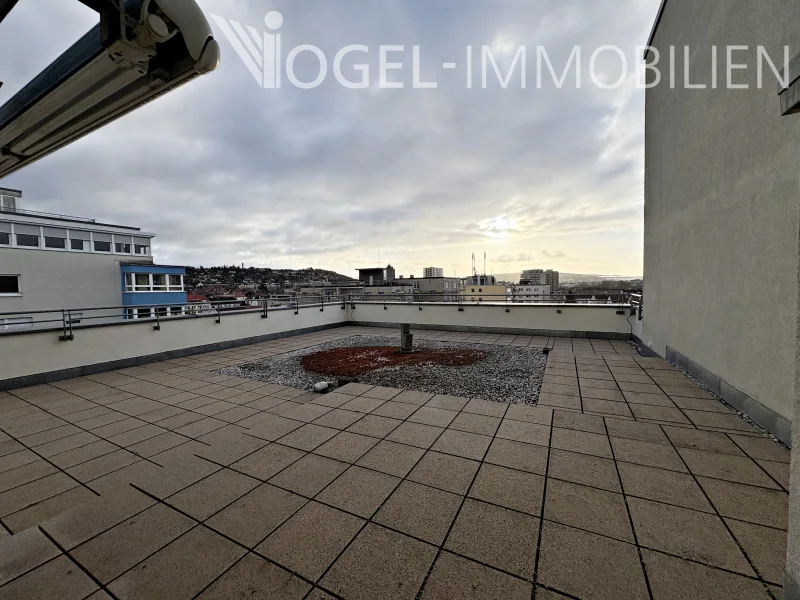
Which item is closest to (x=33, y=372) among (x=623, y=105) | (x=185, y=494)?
(x=185, y=494)

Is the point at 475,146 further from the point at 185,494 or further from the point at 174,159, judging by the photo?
the point at 185,494

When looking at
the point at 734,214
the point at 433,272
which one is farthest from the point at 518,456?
the point at 433,272

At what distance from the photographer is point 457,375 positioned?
4160 mm

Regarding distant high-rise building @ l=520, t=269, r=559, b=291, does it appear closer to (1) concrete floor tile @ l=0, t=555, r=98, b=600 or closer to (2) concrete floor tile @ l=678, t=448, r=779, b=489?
(2) concrete floor tile @ l=678, t=448, r=779, b=489

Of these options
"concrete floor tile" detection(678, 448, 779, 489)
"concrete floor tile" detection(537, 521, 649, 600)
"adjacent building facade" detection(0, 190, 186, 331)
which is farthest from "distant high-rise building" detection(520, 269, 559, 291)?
"adjacent building facade" detection(0, 190, 186, 331)

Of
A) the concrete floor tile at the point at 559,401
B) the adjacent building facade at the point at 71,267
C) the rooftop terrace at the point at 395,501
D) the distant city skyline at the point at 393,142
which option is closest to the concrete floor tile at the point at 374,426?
the rooftop terrace at the point at 395,501

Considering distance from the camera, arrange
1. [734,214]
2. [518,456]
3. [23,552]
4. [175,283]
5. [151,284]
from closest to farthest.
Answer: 1. [23,552]
2. [518,456]
3. [734,214]
4. [151,284]
5. [175,283]

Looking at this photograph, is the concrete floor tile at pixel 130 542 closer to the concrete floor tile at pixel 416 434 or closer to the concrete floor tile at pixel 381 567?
the concrete floor tile at pixel 381 567

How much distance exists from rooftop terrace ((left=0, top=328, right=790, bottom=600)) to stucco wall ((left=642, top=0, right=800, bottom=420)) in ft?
2.15

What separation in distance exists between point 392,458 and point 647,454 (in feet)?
5.59

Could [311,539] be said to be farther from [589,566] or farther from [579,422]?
[579,422]

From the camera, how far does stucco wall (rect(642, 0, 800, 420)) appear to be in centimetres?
217

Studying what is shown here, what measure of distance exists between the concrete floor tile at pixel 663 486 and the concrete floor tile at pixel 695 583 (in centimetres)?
46

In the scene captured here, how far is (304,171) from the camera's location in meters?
8.96
